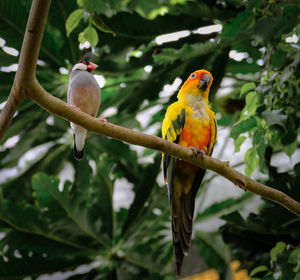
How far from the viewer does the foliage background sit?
1.74 meters

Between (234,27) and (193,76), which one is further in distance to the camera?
(234,27)

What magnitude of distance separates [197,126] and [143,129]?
1.65m

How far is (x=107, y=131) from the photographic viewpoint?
40.4 inches

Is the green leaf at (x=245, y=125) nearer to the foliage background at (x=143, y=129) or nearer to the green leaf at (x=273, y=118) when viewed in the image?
the foliage background at (x=143, y=129)

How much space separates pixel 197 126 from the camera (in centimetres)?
140

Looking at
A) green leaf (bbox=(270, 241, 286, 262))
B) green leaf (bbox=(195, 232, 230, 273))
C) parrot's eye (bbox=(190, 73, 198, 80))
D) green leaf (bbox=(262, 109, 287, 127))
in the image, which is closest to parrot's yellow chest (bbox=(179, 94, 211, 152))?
parrot's eye (bbox=(190, 73, 198, 80))

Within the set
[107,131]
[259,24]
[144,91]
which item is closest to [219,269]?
[144,91]

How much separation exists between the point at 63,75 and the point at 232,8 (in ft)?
3.12

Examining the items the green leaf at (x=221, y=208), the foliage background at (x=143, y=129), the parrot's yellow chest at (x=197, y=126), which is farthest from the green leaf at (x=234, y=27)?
the green leaf at (x=221, y=208)

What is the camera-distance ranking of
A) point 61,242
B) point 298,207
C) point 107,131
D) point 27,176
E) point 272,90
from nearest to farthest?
point 107,131 < point 298,207 < point 272,90 < point 61,242 < point 27,176

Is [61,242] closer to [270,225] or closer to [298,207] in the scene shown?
[270,225]

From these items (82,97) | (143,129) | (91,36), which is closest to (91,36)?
(91,36)

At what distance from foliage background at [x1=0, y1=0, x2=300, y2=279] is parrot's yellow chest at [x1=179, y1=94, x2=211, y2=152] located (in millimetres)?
237

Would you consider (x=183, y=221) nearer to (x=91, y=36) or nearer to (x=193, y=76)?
(x=193, y=76)
